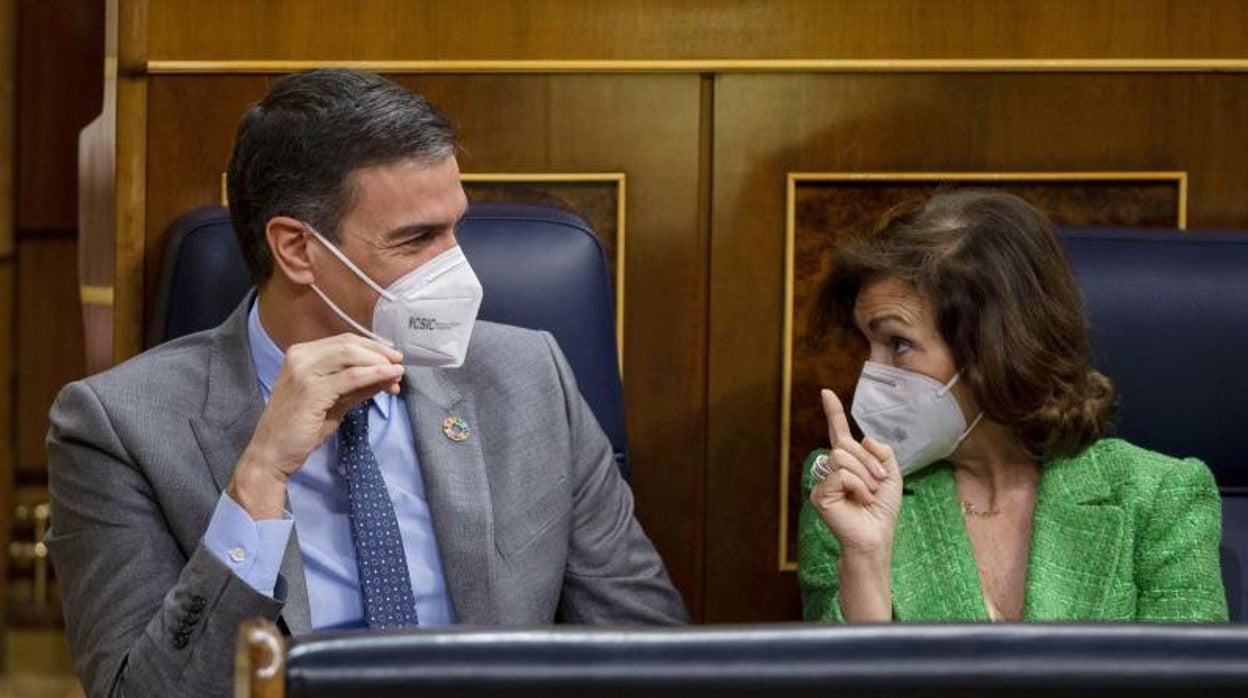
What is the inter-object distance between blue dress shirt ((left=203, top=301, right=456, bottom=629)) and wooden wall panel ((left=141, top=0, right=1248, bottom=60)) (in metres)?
0.64

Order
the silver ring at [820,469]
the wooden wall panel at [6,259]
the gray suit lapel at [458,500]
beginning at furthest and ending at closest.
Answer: the wooden wall panel at [6,259] → the silver ring at [820,469] → the gray suit lapel at [458,500]

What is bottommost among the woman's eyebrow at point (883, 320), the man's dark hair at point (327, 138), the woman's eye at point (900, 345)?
the woman's eye at point (900, 345)

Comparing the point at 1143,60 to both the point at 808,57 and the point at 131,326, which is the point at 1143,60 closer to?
the point at 808,57

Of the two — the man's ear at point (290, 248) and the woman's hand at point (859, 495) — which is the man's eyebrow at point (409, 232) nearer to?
the man's ear at point (290, 248)

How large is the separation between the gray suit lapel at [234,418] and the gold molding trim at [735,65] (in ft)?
2.05

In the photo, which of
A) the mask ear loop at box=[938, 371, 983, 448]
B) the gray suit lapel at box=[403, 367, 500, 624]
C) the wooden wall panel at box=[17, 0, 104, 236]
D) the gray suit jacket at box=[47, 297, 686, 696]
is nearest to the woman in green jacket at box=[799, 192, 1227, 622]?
the mask ear loop at box=[938, 371, 983, 448]

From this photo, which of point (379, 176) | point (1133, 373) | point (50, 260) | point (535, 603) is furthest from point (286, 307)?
point (50, 260)

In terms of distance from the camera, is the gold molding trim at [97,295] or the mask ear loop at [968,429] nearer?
the mask ear loop at [968,429]

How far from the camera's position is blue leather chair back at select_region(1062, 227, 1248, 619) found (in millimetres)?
2400

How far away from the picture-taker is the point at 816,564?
233cm

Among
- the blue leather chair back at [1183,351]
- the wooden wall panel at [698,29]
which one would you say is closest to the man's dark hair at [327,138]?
the wooden wall panel at [698,29]

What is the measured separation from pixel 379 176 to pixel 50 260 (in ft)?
9.36

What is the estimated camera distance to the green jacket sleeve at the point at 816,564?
2.31 m

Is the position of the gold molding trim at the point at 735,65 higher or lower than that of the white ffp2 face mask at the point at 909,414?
higher
